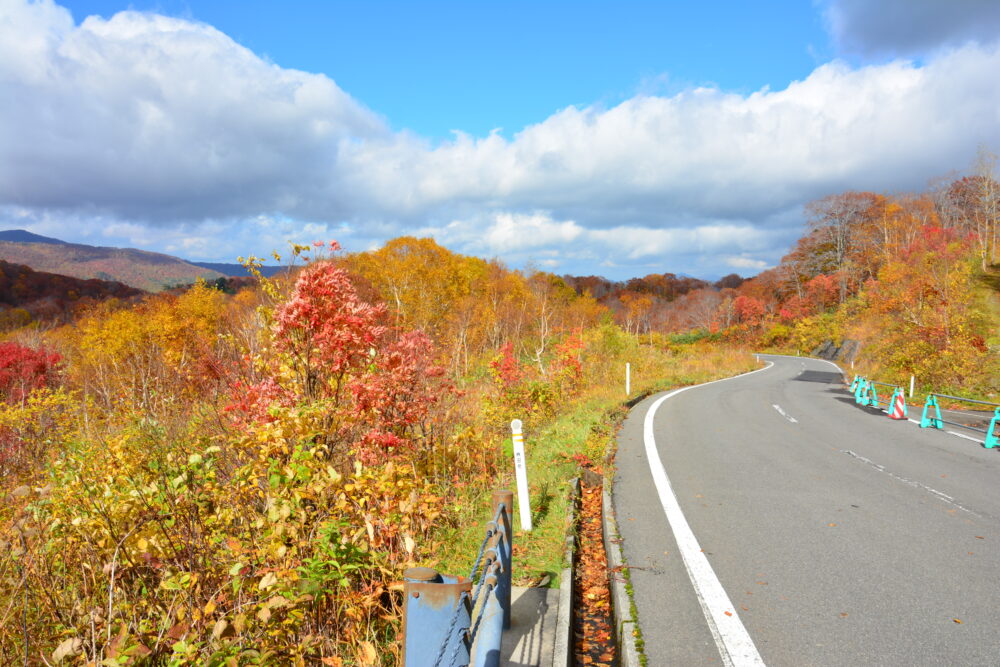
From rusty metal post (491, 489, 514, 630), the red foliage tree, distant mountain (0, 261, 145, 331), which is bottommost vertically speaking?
the red foliage tree

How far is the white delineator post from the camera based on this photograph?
545 centimetres

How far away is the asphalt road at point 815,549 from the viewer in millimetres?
3660

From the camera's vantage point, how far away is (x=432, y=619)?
8.56ft

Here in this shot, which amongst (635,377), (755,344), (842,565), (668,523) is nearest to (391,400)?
(668,523)

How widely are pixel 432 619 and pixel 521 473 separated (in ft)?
9.82

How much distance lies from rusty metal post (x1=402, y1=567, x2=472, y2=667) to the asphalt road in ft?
5.47

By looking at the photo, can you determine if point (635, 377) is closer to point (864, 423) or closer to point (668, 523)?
point (864, 423)

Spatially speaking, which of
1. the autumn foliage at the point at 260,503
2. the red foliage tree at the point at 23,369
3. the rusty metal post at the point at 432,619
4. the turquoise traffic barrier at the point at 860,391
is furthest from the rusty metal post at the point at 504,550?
the red foliage tree at the point at 23,369

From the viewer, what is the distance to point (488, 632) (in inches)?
126

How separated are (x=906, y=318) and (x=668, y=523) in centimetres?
1977

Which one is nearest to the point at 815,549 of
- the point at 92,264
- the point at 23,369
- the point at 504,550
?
the point at 504,550

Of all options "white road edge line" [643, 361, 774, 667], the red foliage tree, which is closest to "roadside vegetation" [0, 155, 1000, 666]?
"white road edge line" [643, 361, 774, 667]

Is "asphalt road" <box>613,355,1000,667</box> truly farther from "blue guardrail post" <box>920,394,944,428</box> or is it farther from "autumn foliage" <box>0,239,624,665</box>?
"autumn foliage" <box>0,239,624,665</box>

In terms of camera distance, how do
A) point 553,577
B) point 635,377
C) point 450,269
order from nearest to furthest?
point 553,577
point 635,377
point 450,269
